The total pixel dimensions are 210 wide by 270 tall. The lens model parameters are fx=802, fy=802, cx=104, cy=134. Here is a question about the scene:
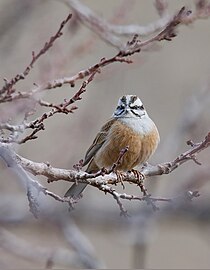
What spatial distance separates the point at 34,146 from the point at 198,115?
6.32 feet

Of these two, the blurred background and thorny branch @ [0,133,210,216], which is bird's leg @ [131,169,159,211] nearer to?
thorny branch @ [0,133,210,216]

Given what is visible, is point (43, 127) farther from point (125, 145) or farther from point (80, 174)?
point (125, 145)

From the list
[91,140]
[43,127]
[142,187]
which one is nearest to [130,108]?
[142,187]

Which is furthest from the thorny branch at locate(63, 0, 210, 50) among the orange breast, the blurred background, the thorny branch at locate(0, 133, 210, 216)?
the thorny branch at locate(0, 133, 210, 216)

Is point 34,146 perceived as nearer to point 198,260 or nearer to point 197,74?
point 198,260

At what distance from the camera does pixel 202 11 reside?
4.30 metres

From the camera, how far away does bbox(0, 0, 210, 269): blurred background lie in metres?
4.72

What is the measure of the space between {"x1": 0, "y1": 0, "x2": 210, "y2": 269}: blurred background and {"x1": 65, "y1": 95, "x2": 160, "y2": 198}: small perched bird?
0.24m

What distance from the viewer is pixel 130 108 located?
200 inches

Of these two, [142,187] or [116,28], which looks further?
[116,28]

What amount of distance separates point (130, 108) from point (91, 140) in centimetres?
242

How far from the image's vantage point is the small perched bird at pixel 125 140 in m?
4.66

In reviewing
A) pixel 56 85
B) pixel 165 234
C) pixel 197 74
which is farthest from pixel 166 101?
pixel 56 85

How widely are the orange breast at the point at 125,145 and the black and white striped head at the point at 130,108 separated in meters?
0.09
